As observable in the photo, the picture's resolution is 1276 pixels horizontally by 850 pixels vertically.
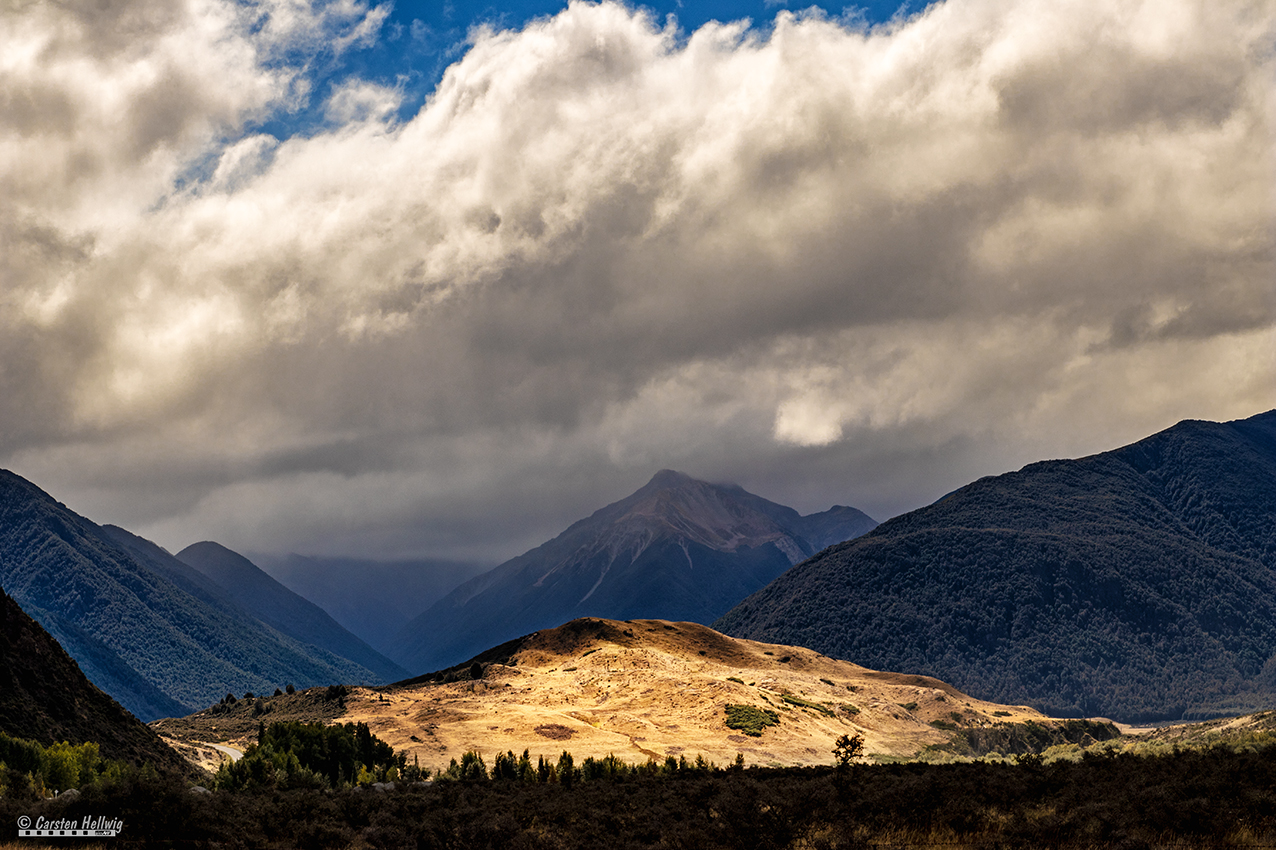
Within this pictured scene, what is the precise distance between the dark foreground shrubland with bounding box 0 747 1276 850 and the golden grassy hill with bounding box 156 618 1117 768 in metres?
34.2

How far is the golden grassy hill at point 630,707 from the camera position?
6912 cm

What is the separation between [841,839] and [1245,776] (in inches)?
Answer: 504

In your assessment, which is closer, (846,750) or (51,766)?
(51,766)

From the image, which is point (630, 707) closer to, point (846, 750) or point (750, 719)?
point (750, 719)

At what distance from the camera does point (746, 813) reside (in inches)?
1025

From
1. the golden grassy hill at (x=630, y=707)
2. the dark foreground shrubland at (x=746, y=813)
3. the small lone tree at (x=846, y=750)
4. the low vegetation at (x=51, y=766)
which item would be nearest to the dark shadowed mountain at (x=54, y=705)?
the low vegetation at (x=51, y=766)

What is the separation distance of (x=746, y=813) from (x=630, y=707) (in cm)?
6016

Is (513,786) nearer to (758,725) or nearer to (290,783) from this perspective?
(290,783)

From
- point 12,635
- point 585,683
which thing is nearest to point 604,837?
point 12,635

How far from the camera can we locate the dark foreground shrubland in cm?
2272

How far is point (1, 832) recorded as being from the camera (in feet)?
68.8

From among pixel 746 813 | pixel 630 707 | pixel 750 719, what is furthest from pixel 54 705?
pixel 750 719

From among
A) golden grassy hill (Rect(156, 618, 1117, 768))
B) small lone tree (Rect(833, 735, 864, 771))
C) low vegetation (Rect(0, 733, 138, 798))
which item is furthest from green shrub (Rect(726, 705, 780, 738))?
low vegetation (Rect(0, 733, 138, 798))

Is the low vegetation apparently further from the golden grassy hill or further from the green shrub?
the green shrub
